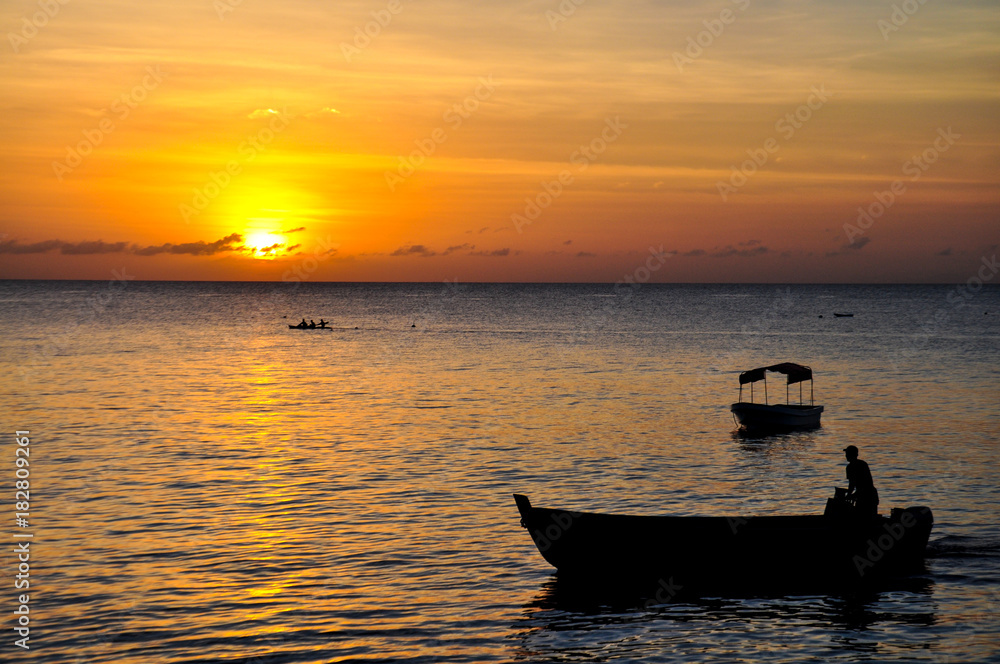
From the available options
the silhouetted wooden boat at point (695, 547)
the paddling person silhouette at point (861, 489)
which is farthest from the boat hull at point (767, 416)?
the silhouetted wooden boat at point (695, 547)

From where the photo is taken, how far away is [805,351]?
84688mm

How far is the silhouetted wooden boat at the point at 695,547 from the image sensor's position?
719 inches

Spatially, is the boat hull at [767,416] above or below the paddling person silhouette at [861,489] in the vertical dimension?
above

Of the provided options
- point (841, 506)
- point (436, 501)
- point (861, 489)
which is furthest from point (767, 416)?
point (841, 506)

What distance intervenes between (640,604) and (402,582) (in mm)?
4863

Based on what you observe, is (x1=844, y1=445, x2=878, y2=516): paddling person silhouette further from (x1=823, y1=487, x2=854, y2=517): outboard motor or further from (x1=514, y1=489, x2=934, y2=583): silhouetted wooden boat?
(x1=514, y1=489, x2=934, y2=583): silhouetted wooden boat

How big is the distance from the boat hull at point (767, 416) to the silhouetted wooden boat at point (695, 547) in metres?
20.6

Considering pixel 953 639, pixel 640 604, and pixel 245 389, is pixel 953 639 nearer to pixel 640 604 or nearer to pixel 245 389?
pixel 640 604

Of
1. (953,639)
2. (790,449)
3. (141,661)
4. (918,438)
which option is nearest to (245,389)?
(790,449)

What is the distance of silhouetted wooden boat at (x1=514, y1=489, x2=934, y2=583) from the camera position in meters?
18.2

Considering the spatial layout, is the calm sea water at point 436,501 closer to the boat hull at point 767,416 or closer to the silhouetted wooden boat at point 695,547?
the silhouetted wooden boat at point 695,547

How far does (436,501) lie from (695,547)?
9.12 meters

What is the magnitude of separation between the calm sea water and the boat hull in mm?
1513

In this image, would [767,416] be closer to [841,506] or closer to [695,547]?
[841,506]
